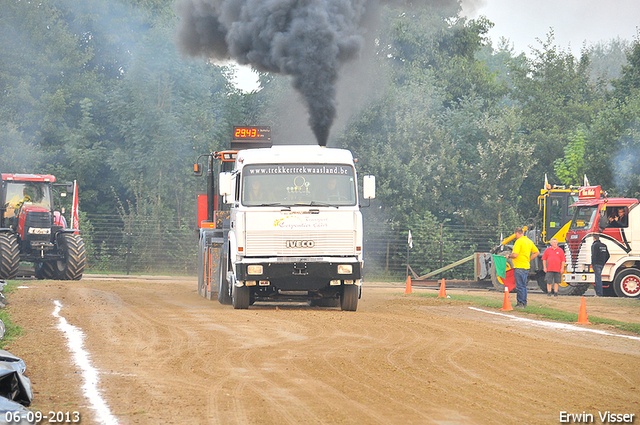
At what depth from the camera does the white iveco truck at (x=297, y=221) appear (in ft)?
51.6

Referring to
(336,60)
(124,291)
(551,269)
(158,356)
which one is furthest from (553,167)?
(158,356)

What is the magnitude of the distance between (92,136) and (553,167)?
2506 cm

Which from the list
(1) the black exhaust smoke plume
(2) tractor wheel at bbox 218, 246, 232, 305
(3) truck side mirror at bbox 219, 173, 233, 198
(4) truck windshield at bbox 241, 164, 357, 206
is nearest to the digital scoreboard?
(1) the black exhaust smoke plume

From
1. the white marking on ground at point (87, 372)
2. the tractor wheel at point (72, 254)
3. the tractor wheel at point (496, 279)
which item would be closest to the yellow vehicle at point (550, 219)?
the tractor wheel at point (496, 279)

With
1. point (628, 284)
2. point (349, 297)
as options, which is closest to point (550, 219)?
point (628, 284)

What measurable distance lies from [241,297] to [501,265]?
13.0 metres

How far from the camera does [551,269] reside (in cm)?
2575

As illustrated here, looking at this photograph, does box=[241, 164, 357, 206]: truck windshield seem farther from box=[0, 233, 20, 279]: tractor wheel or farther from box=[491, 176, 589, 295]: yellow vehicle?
box=[491, 176, 589, 295]: yellow vehicle

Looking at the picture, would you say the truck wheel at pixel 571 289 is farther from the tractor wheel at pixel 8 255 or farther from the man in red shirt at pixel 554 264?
the tractor wheel at pixel 8 255

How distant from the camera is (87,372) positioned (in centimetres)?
916

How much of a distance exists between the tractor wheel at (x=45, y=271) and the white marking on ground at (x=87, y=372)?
1488 cm

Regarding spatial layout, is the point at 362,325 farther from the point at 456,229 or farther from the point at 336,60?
the point at 456,229

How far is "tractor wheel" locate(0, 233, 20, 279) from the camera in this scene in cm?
2459

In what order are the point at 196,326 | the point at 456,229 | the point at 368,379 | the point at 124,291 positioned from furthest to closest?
the point at 456,229
the point at 124,291
the point at 196,326
the point at 368,379
